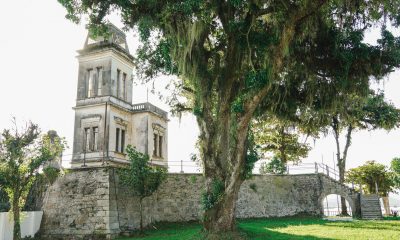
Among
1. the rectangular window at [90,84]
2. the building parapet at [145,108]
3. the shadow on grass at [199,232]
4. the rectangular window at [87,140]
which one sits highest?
the rectangular window at [90,84]

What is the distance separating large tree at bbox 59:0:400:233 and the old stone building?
1145 centimetres

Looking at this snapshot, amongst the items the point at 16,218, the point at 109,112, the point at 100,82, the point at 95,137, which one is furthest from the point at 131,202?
the point at 100,82

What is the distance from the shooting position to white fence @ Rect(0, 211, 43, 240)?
1441 cm

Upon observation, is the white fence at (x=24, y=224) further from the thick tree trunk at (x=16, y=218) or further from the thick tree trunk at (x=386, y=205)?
the thick tree trunk at (x=386, y=205)

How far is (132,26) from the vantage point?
39.3ft

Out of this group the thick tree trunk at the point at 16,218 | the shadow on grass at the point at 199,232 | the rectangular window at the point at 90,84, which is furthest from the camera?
the rectangular window at the point at 90,84

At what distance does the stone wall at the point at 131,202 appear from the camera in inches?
632

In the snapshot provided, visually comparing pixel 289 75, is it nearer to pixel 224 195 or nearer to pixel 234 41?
pixel 234 41

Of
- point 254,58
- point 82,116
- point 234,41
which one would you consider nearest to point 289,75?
point 254,58

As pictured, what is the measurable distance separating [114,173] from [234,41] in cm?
891

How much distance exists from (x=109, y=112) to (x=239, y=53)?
1372cm

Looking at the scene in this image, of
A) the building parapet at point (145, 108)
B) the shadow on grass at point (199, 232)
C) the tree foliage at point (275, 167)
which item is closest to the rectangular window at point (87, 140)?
the building parapet at point (145, 108)

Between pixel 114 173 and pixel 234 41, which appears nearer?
pixel 234 41

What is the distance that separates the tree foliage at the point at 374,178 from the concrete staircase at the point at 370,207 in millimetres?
5272
